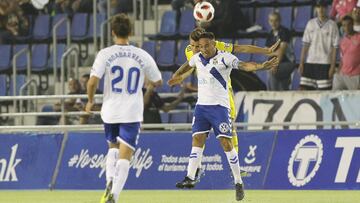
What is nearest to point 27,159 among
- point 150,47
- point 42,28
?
point 150,47

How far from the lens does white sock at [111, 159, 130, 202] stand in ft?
48.5

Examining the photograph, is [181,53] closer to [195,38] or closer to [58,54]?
[58,54]

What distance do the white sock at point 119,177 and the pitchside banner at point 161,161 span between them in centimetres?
730

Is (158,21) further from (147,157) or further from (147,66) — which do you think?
(147,66)

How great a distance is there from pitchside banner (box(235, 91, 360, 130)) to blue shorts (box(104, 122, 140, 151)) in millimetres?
7991

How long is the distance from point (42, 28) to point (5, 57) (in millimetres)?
1258

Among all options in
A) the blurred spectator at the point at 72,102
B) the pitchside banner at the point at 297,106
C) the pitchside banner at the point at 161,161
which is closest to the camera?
the pitchside banner at the point at 161,161

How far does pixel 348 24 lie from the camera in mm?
23703

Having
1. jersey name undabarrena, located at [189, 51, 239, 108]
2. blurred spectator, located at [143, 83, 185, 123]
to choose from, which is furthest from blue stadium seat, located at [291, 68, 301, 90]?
jersey name undabarrena, located at [189, 51, 239, 108]

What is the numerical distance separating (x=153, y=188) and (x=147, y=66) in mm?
7425

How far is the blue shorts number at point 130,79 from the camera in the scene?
15.2 metres

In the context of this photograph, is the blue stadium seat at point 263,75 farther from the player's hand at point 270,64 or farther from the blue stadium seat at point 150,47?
the player's hand at point 270,64

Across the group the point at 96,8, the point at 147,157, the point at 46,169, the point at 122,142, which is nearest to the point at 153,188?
the point at 147,157

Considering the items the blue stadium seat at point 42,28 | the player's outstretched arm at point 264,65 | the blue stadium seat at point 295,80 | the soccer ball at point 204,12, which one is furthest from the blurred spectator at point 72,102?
the player's outstretched arm at point 264,65
